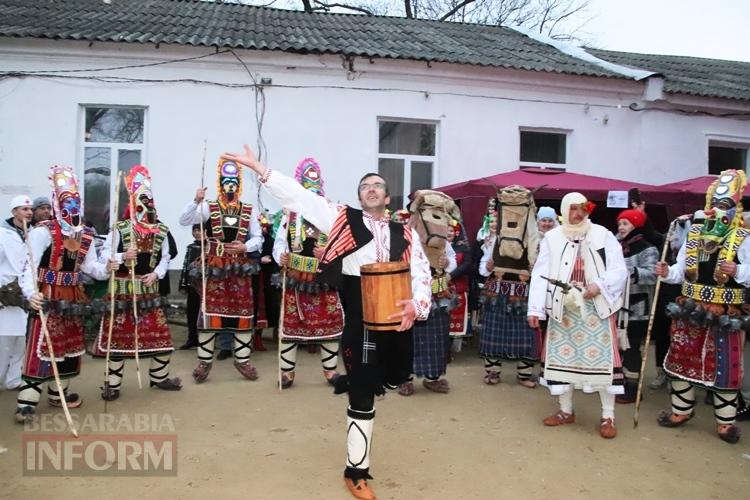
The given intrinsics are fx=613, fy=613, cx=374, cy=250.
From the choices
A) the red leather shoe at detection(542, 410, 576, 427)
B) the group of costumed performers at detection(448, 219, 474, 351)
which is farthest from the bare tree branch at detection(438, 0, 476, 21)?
the red leather shoe at detection(542, 410, 576, 427)

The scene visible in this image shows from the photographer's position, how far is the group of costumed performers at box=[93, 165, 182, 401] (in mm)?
5523

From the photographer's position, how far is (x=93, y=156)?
380 inches

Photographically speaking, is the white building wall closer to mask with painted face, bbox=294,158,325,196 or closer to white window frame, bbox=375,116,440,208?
white window frame, bbox=375,116,440,208

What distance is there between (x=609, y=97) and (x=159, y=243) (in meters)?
8.60

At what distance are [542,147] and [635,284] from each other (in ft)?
18.9

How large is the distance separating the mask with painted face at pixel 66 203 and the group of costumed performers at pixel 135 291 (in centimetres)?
47

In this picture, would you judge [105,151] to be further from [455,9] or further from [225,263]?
[455,9]

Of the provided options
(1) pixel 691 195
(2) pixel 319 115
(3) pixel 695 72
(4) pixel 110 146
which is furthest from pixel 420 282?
(3) pixel 695 72

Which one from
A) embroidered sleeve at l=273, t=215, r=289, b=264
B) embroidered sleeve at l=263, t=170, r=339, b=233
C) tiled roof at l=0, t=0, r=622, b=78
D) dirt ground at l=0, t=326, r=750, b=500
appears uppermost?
tiled roof at l=0, t=0, r=622, b=78

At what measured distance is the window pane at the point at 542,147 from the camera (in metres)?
11.0

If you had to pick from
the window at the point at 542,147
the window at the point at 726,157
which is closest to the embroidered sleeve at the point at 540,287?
the window at the point at 542,147

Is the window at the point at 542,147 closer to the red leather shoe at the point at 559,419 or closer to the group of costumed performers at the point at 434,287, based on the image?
the group of costumed performers at the point at 434,287

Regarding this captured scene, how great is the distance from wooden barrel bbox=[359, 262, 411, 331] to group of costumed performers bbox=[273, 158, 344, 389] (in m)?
2.53

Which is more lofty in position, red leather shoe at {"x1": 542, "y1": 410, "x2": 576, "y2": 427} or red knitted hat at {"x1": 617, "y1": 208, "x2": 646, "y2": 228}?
red knitted hat at {"x1": 617, "y1": 208, "x2": 646, "y2": 228}
